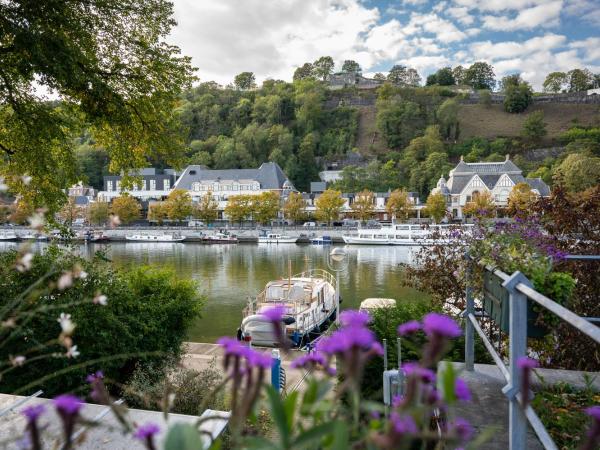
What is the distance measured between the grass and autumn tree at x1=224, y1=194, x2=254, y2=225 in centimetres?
6663

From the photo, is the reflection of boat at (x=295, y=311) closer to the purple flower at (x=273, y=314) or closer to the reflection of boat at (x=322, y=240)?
the purple flower at (x=273, y=314)

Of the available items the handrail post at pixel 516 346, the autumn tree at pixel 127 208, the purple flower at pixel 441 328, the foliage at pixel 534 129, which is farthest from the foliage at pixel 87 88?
the foliage at pixel 534 129

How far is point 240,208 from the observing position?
69.6 m

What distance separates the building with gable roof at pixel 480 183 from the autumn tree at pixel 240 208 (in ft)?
94.0

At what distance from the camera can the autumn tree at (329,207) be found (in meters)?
69.9

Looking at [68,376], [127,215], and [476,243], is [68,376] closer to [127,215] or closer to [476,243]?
[476,243]

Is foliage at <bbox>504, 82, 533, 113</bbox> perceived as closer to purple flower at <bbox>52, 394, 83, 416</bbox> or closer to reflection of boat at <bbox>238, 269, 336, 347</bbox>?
reflection of boat at <bbox>238, 269, 336, 347</bbox>

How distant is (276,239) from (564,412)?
182 ft

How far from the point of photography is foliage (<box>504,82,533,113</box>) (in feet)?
392

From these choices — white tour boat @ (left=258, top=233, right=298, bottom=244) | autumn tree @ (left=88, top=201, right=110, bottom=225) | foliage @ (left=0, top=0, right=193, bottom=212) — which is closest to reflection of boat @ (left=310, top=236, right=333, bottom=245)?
white tour boat @ (left=258, top=233, right=298, bottom=244)

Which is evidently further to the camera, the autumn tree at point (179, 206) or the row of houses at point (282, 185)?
the row of houses at point (282, 185)

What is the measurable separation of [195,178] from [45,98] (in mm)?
74020

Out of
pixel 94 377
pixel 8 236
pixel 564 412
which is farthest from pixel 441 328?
pixel 8 236

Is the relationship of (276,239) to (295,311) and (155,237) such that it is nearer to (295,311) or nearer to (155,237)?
(155,237)
